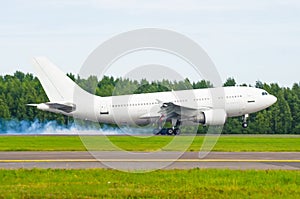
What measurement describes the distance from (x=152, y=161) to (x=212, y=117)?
115 ft

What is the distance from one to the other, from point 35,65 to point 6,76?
63.1m

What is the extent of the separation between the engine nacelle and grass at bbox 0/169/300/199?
39.4 meters

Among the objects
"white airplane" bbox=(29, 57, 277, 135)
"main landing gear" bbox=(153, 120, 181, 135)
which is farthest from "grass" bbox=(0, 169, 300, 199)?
"white airplane" bbox=(29, 57, 277, 135)

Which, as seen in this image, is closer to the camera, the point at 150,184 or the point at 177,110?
the point at 150,184

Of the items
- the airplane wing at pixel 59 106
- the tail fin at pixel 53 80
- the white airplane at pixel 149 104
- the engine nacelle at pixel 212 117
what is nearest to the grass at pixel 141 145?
the engine nacelle at pixel 212 117

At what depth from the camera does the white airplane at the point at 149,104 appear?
209ft

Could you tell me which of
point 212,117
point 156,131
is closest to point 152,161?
point 212,117

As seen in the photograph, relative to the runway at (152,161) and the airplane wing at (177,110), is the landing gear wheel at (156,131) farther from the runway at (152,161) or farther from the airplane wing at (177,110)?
the runway at (152,161)

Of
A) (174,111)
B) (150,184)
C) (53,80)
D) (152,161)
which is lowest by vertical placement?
(150,184)

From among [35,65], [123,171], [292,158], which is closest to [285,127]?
[35,65]

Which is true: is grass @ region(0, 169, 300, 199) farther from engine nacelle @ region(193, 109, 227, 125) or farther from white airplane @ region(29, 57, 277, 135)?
white airplane @ region(29, 57, 277, 135)

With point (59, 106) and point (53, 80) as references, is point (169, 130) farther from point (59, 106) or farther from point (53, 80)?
point (53, 80)

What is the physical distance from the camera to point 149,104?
6538 cm

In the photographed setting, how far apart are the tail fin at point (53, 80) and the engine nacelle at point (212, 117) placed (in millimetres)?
12760
